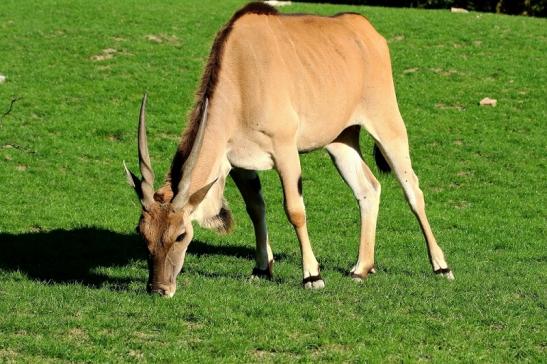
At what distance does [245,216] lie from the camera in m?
15.9

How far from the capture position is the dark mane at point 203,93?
9.38 meters

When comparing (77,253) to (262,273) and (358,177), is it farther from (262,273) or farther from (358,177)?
(358,177)

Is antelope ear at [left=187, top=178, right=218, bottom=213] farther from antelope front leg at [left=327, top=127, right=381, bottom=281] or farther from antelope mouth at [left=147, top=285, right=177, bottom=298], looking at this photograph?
antelope front leg at [left=327, top=127, right=381, bottom=281]

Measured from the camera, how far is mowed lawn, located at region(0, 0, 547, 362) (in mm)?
7832

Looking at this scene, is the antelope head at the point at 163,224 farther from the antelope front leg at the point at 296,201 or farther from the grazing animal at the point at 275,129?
the antelope front leg at the point at 296,201

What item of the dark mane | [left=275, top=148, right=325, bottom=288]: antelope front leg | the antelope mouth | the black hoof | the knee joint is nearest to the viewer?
the antelope mouth

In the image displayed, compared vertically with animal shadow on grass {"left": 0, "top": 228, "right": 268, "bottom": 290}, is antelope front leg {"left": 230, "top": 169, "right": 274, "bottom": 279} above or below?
above

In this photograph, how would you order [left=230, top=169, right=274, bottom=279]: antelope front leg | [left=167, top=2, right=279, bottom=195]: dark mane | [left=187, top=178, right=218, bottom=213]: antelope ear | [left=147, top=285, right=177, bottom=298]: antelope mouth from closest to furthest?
[left=147, top=285, right=177, bottom=298]: antelope mouth, [left=187, top=178, right=218, bottom=213]: antelope ear, [left=167, top=2, right=279, bottom=195]: dark mane, [left=230, top=169, right=274, bottom=279]: antelope front leg

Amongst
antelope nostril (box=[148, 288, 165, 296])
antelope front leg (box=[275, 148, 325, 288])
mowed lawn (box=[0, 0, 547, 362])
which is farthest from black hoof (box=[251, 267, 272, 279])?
antelope nostril (box=[148, 288, 165, 296])

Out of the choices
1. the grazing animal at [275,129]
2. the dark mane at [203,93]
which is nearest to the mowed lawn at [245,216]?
the grazing animal at [275,129]

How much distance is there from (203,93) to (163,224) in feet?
4.61

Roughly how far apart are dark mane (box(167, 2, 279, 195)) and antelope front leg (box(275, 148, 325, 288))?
2.57ft

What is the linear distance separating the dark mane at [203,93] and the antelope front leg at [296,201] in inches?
30.9

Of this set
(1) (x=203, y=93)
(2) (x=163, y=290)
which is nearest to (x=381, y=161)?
(1) (x=203, y=93)
